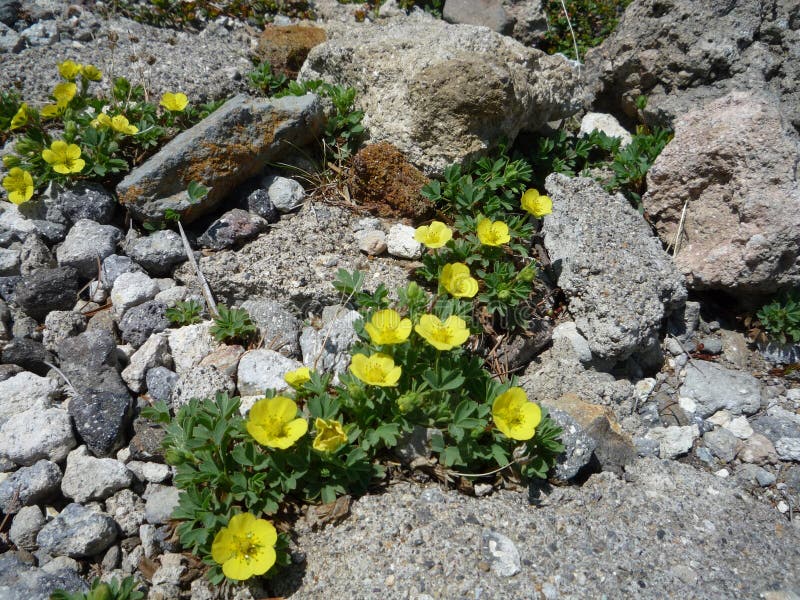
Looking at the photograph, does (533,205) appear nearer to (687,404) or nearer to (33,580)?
(687,404)

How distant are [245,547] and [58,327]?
6.33 feet

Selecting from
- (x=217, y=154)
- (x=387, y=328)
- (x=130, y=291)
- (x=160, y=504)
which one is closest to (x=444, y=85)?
(x=217, y=154)

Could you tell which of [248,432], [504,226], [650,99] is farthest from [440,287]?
[650,99]

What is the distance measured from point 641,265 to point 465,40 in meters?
2.07

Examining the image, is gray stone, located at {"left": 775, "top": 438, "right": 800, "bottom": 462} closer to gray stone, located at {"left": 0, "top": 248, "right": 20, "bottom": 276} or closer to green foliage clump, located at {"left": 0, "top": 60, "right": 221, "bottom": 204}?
green foliage clump, located at {"left": 0, "top": 60, "right": 221, "bottom": 204}

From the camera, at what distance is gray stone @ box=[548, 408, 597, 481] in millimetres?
3139

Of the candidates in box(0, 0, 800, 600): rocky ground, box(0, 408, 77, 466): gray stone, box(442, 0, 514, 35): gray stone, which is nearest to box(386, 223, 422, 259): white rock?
box(0, 0, 800, 600): rocky ground

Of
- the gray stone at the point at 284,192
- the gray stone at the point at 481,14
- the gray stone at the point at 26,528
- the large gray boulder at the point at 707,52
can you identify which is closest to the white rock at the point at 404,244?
the gray stone at the point at 284,192

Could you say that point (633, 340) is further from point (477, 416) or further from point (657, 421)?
point (477, 416)

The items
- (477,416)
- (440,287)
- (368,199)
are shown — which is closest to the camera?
(477,416)

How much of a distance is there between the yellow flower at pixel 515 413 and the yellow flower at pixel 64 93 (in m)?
3.71

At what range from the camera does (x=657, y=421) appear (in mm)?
3715

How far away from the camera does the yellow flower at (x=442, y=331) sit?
3104mm

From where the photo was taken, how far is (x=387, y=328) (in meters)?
3.26
